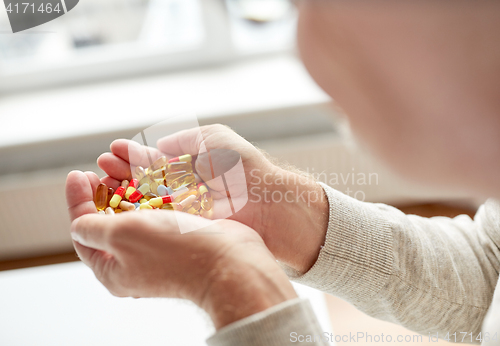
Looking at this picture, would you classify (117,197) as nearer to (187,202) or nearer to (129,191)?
(129,191)

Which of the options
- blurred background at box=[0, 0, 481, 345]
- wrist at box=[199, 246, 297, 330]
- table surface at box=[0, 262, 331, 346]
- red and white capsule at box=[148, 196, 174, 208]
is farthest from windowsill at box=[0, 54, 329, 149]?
wrist at box=[199, 246, 297, 330]

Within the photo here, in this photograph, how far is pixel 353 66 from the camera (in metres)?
0.28

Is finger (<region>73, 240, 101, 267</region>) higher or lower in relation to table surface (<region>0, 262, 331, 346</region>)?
higher

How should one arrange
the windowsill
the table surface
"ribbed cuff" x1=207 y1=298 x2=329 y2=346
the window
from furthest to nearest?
the window
the windowsill
the table surface
"ribbed cuff" x1=207 y1=298 x2=329 y2=346

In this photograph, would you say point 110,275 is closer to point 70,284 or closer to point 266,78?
point 70,284

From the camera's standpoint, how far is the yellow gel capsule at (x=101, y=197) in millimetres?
652

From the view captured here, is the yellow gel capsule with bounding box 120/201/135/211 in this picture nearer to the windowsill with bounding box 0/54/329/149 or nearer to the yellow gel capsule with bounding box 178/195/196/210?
the yellow gel capsule with bounding box 178/195/196/210

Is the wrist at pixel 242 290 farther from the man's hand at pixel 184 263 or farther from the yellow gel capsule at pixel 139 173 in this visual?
the yellow gel capsule at pixel 139 173

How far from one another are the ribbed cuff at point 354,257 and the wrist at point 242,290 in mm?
142

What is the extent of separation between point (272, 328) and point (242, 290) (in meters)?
0.06

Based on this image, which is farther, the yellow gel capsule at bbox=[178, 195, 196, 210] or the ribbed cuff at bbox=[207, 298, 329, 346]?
the yellow gel capsule at bbox=[178, 195, 196, 210]

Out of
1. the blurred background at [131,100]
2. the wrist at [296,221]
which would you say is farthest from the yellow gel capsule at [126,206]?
the blurred background at [131,100]

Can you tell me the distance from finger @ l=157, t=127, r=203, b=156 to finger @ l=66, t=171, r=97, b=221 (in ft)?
0.53

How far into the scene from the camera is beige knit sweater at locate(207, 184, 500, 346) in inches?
23.5
